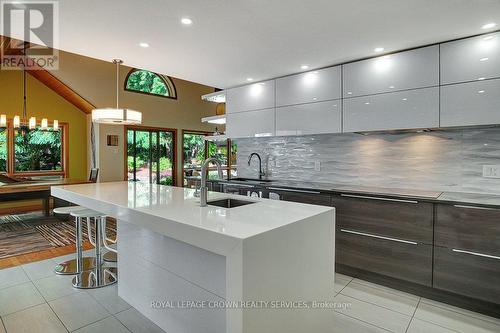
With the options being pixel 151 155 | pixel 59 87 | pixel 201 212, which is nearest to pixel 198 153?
pixel 151 155

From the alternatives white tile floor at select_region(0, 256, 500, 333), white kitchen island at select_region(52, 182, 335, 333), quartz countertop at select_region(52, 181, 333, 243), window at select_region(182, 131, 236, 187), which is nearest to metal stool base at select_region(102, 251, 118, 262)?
white tile floor at select_region(0, 256, 500, 333)

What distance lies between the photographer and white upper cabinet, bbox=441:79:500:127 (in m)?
2.32

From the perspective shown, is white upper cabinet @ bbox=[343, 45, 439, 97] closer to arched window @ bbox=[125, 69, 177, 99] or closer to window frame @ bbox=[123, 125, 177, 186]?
arched window @ bbox=[125, 69, 177, 99]

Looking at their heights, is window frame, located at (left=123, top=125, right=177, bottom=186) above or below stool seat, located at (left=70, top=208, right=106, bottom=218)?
above

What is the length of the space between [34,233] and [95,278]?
2.52 metres

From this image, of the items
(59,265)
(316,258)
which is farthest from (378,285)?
(59,265)

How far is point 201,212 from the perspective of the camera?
5.49 ft

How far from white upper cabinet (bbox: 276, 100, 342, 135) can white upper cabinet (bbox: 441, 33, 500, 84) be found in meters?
1.03

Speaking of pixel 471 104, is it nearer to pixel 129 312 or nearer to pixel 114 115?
pixel 129 312

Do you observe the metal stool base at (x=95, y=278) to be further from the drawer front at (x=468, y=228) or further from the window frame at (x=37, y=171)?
the window frame at (x=37, y=171)

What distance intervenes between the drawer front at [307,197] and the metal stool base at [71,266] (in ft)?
7.41

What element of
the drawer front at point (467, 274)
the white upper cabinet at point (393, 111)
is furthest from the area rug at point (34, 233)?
the drawer front at point (467, 274)

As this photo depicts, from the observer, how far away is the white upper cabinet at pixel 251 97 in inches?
152

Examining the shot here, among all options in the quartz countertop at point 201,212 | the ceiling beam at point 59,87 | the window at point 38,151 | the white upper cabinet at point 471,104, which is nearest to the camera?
the quartz countertop at point 201,212
